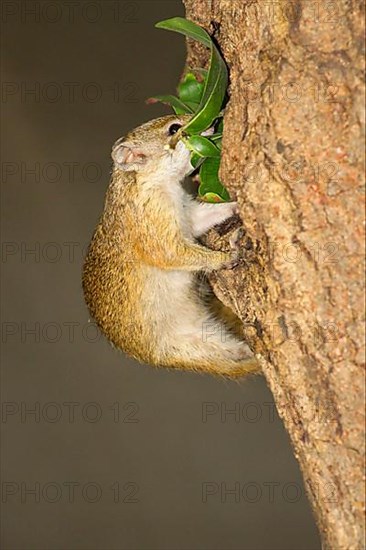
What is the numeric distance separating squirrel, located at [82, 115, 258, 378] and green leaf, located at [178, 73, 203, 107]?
0.04 m

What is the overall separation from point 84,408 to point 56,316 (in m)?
0.45

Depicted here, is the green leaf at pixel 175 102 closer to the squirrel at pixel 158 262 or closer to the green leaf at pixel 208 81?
the squirrel at pixel 158 262

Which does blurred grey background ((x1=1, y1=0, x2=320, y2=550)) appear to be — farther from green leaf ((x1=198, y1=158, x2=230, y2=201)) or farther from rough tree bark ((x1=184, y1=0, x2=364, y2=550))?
A: rough tree bark ((x1=184, y1=0, x2=364, y2=550))

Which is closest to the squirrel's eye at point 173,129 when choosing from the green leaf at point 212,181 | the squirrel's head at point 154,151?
the squirrel's head at point 154,151

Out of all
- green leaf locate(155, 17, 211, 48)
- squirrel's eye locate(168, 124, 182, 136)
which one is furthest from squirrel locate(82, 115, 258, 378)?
green leaf locate(155, 17, 211, 48)

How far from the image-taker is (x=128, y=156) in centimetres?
180

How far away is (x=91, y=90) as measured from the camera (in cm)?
400

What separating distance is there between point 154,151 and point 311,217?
0.66 meters

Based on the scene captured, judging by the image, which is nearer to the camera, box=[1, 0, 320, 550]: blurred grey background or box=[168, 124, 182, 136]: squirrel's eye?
box=[168, 124, 182, 136]: squirrel's eye

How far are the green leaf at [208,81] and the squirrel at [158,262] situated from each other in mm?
209

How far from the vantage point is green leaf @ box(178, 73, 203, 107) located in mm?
1678

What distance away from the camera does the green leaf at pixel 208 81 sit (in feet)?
4.69

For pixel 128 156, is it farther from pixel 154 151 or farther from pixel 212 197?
pixel 212 197

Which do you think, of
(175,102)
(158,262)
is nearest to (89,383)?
(158,262)
